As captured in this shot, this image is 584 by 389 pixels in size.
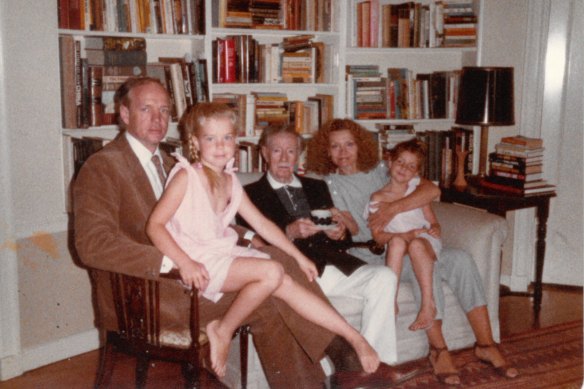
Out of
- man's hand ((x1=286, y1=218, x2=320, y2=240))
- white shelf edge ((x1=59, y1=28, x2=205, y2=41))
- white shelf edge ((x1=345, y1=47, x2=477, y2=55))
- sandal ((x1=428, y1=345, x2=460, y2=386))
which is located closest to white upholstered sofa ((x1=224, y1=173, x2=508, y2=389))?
sandal ((x1=428, y1=345, x2=460, y2=386))

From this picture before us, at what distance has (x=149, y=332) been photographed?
2.10 metres

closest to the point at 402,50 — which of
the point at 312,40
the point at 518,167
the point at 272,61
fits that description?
the point at 312,40

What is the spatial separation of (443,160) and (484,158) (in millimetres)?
346

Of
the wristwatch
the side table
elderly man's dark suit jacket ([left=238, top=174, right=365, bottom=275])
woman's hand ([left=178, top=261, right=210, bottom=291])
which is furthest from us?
the side table

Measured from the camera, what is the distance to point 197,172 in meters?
2.19

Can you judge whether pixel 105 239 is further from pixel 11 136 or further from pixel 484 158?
pixel 484 158

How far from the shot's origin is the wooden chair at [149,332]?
2.05 metres

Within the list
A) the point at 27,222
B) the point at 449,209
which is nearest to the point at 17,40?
the point at 27,222

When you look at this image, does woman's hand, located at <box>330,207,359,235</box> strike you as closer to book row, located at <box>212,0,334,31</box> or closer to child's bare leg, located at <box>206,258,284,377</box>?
child's bare leg, located at <box>206,258,284,377</box>

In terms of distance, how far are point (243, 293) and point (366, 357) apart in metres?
0.48

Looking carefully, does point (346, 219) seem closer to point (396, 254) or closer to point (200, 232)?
point (396, 254)

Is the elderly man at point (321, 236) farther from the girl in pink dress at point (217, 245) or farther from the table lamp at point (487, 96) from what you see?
the table lamp at point (487, 96)

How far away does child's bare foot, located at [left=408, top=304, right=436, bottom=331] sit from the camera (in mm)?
2836

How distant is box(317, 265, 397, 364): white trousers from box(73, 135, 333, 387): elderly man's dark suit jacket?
374 mm
